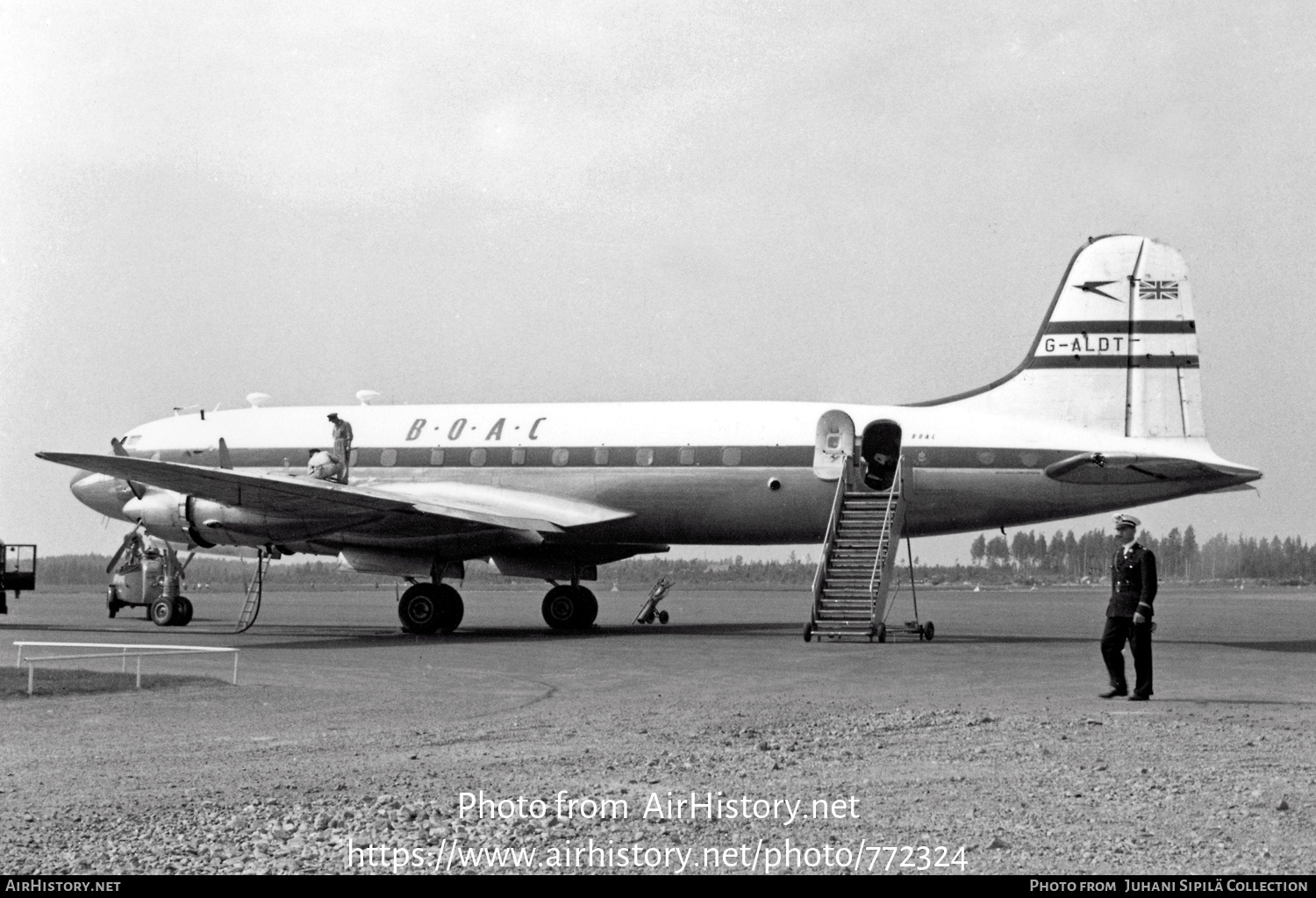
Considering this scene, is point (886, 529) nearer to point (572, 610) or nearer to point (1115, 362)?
point (1115, 362)

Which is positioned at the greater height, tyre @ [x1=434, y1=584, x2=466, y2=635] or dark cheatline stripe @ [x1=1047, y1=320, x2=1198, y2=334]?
dark cheatline stripe @ [x1=1047, y1=320, x2=1198, y2=334]

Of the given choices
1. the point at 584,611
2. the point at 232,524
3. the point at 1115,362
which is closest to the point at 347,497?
the point at 232,524

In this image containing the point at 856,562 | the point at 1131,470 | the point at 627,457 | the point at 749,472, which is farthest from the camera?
the point at 627,457

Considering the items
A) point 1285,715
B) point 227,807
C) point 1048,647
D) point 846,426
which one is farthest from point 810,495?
point 227,807

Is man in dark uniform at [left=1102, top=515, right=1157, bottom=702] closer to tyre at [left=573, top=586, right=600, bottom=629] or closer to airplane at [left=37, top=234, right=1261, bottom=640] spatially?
airplane at [left=37, top=234, right=1261, bottom=640]

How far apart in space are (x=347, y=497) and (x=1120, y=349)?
12.8 m

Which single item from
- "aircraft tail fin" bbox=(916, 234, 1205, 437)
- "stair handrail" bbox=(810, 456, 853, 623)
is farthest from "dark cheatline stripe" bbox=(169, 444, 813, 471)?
"aircraft tail fin" bbox=(916, 234, 1205, 437)

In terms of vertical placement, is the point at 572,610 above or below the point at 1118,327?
below

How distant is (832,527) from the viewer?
73.6 feet

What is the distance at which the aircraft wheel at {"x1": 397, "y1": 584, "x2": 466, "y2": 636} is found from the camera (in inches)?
942

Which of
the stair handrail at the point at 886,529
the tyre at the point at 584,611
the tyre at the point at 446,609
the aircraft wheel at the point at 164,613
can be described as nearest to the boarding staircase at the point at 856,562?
the stair handrail at the point at 886,529

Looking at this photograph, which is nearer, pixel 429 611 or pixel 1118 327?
pixel 1118 327

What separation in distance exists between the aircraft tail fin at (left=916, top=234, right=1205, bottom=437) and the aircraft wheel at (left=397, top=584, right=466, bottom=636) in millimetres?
10041

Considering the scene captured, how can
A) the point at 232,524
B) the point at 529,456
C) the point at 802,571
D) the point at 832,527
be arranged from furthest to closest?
the point at 802,571, the point at 529,456, the point at 232,524, the point at 832,527
